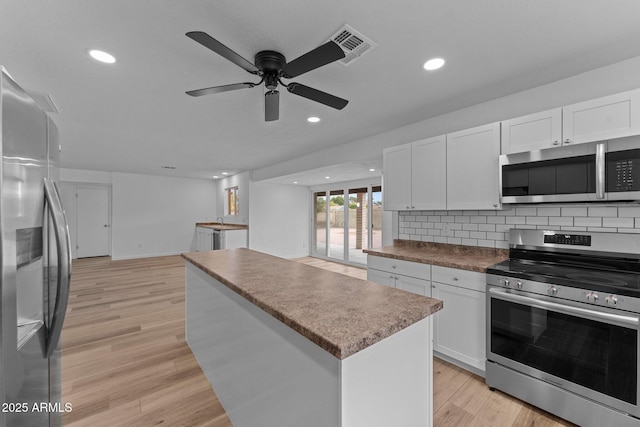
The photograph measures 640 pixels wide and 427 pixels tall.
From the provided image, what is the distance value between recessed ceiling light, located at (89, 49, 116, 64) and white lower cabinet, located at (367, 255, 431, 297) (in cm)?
279

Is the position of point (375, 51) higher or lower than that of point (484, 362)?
higher

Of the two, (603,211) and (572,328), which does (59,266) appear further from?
(603,211)

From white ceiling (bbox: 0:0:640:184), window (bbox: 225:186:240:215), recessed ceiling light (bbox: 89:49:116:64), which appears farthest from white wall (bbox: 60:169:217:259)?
recessed ceiling light (bbox: 89:49:116:64)

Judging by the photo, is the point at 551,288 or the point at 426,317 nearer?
the point at 426,317

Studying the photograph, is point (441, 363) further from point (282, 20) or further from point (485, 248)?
point (282, 20)

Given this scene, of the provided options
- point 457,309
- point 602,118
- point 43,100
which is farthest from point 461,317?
point 43,100

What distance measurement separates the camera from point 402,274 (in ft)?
8.72

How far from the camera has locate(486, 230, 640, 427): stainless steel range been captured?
1.53 m

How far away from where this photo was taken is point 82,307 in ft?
12.2

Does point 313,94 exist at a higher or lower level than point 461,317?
higher

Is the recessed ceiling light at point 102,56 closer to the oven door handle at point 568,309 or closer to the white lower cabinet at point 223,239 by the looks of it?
the oven door handle at point 568,309

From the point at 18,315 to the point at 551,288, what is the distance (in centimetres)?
258

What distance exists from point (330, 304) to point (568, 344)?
1.68 meters

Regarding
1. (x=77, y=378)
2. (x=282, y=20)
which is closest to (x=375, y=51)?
(x=282, y=20)
